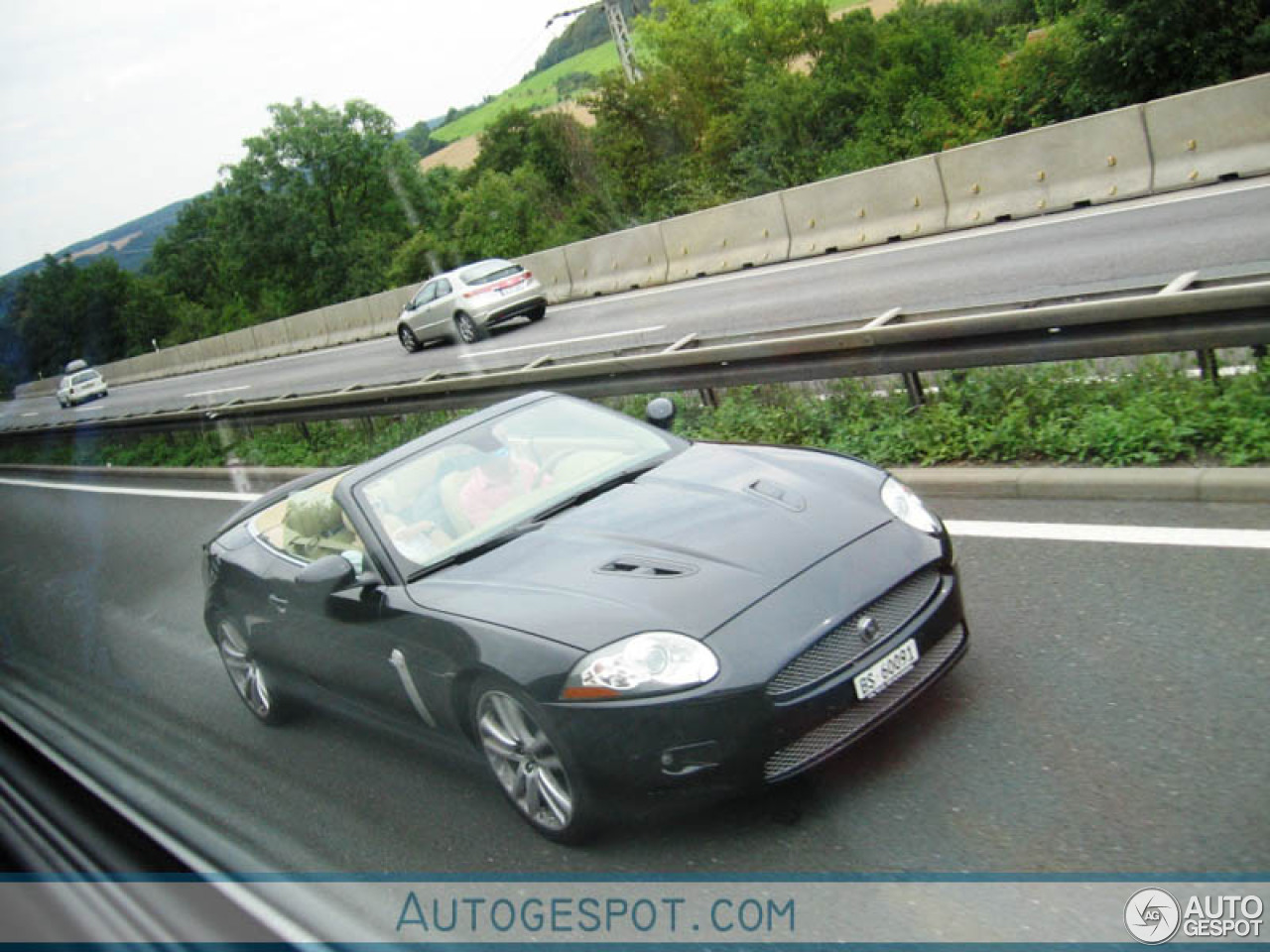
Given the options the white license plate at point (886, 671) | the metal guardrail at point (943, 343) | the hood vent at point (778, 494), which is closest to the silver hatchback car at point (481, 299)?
the metal guardrail at point (943, 343)

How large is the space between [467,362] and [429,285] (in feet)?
17.6

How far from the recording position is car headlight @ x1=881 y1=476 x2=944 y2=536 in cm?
454

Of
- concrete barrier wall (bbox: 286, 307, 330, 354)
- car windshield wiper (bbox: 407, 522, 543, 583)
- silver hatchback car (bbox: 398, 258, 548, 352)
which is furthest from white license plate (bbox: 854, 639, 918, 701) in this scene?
concrete barrier wall (bbox: 286, 307, 330, 354)

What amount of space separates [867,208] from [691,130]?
73.5ft

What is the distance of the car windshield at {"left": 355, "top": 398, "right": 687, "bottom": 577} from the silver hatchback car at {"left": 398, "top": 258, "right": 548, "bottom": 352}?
1778 centimetres

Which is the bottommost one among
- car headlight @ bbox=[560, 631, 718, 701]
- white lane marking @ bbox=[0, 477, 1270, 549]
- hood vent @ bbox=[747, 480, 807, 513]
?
white lane marking @ bbox=[0, 477, 1270, 549]

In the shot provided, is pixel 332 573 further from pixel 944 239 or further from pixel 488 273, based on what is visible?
pixel 488 273

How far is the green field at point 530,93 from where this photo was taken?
74.1m

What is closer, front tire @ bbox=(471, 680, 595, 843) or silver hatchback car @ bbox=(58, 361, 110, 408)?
front tire @ bbox=(471, 680, 595, 843)

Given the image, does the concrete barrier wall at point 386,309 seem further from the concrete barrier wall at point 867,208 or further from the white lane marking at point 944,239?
the concrete barrier wall at point 867,208

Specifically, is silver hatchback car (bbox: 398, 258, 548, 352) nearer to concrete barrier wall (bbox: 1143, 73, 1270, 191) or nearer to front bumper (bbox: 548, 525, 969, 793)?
concrete barrier wall (bbox: 1143, 73, 1270, 191)

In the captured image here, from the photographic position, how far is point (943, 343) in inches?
291

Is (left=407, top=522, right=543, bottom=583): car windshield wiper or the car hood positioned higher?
(left=407, top=522, right=543, bottom=583): car windshield wiper

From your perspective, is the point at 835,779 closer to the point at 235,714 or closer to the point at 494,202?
the point at 235,714
